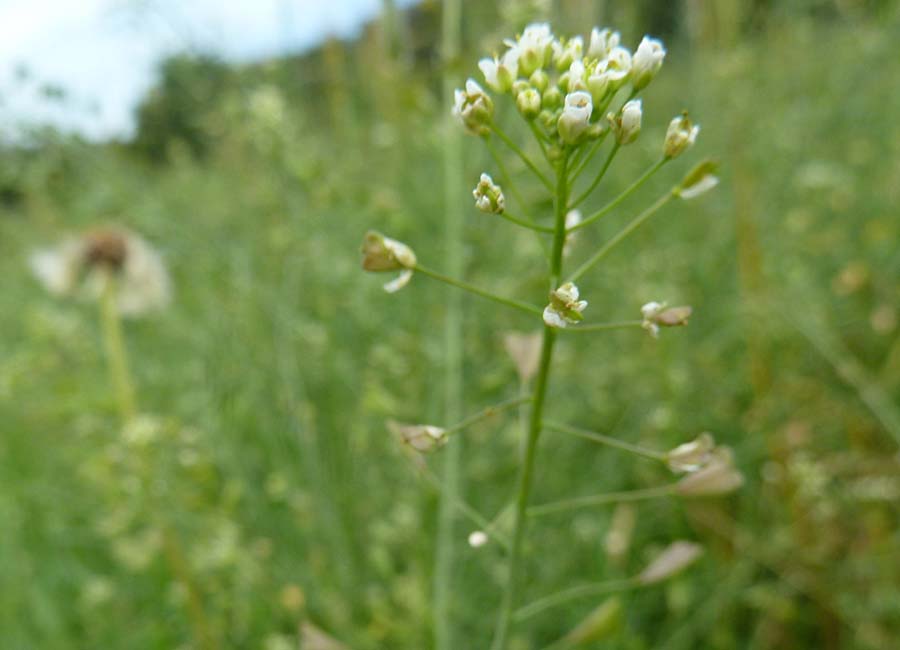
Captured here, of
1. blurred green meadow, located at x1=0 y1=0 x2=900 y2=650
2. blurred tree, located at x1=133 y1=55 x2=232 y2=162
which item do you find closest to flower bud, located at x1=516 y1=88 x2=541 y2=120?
blurred green meadow, located at x1=0 y1=0 x2=900 y2=650

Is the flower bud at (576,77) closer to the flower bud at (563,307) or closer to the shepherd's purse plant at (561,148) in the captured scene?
the shepherd's purse plant at (561,148)

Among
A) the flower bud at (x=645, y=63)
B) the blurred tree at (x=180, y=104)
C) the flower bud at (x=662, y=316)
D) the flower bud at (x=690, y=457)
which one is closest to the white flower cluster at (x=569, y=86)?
the flower bud at (x=645, y=63)

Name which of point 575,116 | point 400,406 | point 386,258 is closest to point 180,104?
point 400,406

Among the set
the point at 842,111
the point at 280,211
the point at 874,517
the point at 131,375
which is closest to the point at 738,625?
the point at 874,517

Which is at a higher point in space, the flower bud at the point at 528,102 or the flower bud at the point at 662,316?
the flower bud at the point at 528,102

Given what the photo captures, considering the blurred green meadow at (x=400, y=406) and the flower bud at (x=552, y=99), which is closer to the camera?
the flower bud at (x=552, y=99)

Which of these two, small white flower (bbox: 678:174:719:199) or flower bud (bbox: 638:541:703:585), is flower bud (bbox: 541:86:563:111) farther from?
flower bud (bbox: 638:541:703:585)

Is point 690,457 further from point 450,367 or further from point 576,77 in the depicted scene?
point 450,367
